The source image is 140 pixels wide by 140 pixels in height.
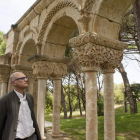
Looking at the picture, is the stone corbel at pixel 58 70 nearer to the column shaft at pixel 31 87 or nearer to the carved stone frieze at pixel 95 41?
the carved stone frieze at pixel 95 41

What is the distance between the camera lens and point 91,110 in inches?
128

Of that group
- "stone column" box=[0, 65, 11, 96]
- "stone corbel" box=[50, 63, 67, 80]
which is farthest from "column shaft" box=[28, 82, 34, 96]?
"stone corbel" box=[50, 63, 67, 80]

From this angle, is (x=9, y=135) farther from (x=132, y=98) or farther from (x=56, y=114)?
(x=132, y=98)

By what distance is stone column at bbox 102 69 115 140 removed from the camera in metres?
3.46

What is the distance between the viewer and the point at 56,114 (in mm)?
5367

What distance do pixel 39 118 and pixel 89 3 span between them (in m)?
3.59

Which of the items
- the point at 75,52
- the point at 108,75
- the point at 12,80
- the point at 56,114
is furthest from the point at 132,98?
the point at 12,80

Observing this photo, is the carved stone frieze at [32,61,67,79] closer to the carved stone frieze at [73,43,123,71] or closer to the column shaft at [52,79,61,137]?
the column shaft at [52,79,61,137]

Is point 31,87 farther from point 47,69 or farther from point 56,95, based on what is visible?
point 47,69

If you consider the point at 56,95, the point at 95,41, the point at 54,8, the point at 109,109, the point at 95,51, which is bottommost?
the point at 109,109

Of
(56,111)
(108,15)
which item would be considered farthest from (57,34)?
(56,111)

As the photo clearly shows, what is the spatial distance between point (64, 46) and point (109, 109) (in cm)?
285

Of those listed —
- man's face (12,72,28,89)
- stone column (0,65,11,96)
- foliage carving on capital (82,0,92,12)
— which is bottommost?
man's face (12,72,28,89)

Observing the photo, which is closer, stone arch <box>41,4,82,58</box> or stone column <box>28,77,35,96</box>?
stone arch <box>41,4,82,58</box>
